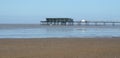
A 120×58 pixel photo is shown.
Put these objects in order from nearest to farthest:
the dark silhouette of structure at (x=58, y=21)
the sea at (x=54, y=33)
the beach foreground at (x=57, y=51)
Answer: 1. the beach foreground at (x=57, y=51)
2. the sea at (x=54, y=33)
3. the dark silhouette of structure at (x=58, y=21)

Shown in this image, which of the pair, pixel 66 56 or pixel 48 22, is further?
pixel 48 22

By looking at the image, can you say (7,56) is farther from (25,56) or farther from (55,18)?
(55,18)

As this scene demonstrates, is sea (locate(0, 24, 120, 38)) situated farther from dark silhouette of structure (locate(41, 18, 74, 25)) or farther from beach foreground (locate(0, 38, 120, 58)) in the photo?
dark silhouette of structure (locate(41, 18, 74, 25))

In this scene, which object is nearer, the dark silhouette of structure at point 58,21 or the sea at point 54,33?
the sea at point 54,33

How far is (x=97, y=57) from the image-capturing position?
40.8ft

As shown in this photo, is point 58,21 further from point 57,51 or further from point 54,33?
point 57,51

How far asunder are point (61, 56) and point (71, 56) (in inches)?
16.3

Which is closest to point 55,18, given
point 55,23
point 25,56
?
point 55,23

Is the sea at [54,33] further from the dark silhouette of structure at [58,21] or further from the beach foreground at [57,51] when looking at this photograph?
the dark silhouette of structure at [58,21]

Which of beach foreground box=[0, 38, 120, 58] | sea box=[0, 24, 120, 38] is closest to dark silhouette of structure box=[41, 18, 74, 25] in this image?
sea box=[0, 24, 120, 38]

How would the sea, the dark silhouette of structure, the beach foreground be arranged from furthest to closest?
the dark silhouette of structure
the sea
the beach foreground

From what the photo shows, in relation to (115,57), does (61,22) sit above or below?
below

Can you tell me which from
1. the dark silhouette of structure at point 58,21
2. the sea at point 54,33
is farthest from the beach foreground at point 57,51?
the dark silhouette of structure at point 58,21

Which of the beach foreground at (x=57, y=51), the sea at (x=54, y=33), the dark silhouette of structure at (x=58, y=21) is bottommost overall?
the dark silhouette of structure at (x=58, y=21)
